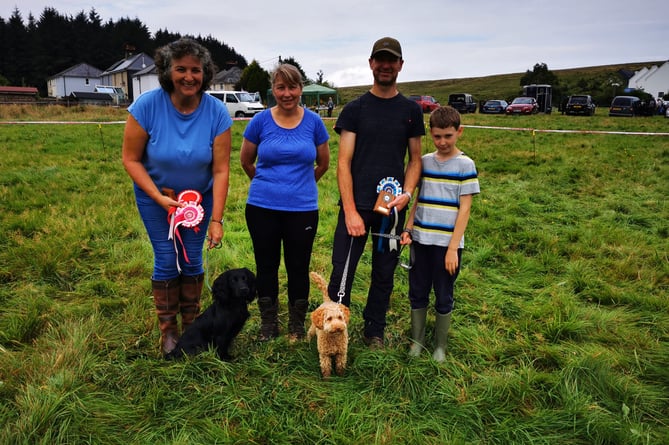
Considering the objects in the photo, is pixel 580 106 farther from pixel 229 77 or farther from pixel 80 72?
pixel 80 72

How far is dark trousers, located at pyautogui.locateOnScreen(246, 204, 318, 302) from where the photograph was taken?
2811mm

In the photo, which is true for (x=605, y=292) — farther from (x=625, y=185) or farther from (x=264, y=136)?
(x=625, y=185)

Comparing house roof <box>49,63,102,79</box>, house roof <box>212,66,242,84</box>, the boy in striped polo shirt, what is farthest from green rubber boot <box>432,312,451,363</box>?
house roof <box>49,63,102,79</box>

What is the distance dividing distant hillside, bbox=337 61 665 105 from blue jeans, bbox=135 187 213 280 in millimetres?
52302

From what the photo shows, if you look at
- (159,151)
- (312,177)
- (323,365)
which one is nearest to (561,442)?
(323,365)

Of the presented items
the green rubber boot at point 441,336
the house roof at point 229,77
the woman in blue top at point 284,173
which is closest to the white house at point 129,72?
the house roof at point 229,77

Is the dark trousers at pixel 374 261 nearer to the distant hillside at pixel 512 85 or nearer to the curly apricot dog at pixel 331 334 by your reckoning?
the curly apricot dog at pixel 331 334

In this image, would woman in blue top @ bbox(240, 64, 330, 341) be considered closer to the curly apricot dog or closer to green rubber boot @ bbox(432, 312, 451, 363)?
the curly apricot dog

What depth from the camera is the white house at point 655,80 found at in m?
61.8

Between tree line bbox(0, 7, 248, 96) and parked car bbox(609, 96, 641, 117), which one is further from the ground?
tree line bbox(0, 7, 248, 96)

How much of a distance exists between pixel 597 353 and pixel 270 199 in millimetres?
2420

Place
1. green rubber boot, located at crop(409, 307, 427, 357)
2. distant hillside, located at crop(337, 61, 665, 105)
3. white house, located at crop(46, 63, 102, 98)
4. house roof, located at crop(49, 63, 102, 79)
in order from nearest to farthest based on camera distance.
A: green rubber boot, located at crop(409, 307, 427, 357) → distant hillside, located at crop(337, 61, 665, 105) → house roof, located at crop(49, 63, 102, 79) → white house, located at crop(46, 63, 102, 98)

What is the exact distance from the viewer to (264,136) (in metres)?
2.77

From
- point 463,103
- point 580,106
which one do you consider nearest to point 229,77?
point 463,103
